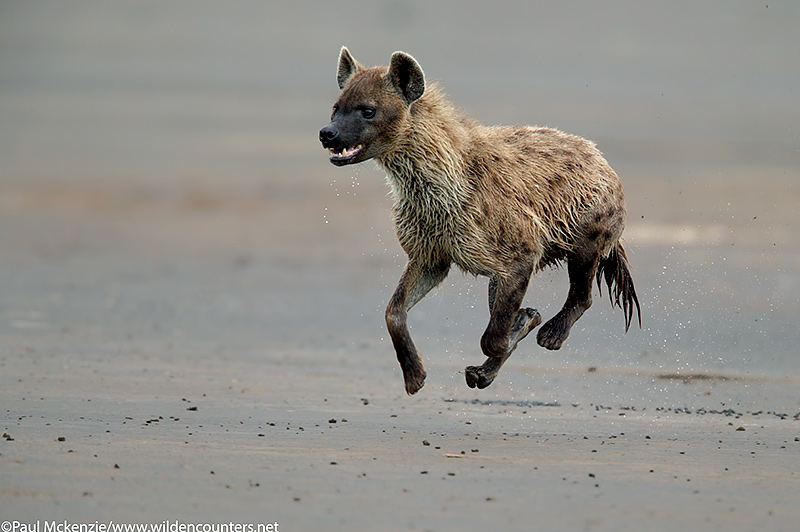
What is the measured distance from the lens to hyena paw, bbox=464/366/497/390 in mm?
9055

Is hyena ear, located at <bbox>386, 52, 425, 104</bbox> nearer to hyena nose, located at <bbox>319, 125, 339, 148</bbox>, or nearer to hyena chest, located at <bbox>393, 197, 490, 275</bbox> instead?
hyena nose, located at <bbox>319, 125, 339, 148</bbox>

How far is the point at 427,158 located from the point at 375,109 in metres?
0.50

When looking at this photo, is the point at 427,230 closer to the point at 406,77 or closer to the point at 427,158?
the point at 427,158

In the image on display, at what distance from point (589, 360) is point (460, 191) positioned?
5.26 m

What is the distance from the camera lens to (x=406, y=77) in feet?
28.4

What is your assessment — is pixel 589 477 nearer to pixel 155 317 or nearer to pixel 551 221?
pixel 551 221

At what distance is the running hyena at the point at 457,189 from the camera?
28.4ft

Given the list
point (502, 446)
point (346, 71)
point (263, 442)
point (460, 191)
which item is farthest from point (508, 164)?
point (263, 442)

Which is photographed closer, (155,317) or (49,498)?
(49,498)

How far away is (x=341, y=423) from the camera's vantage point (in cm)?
882

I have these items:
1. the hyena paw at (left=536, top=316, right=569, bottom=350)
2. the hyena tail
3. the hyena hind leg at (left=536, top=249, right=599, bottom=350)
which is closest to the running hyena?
the hyena hind leg at (left=536, top=249, right=599, bottom=350)

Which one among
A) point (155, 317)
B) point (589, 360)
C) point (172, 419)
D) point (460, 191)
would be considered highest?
point (460, 191)

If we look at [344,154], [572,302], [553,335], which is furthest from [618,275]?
[344,154]

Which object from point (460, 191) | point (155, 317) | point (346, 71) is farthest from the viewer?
point (155, 317)
